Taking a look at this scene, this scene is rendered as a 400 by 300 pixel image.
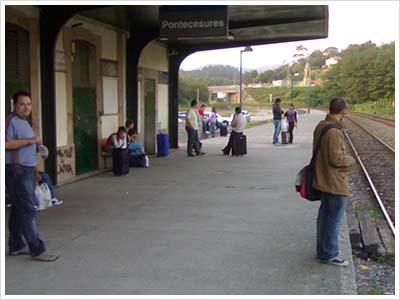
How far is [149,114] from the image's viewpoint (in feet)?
54.8

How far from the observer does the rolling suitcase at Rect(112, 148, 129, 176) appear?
1218 cm

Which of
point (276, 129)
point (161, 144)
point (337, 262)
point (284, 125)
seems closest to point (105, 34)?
point (161, 144)

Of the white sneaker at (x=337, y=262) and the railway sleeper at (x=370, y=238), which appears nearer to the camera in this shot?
the white sneaker at (x=337, y=262)

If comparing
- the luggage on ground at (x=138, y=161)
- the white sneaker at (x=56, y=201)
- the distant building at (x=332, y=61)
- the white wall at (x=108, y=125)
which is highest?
the distant building at (x=332, y=61)

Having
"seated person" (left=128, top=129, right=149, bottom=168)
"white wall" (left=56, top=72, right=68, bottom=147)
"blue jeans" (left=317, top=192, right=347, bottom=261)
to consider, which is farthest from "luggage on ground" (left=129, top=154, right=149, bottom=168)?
"blue jeans" (left=317, top=192, right=347, bottom=261)

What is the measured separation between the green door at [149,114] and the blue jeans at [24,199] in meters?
10.6

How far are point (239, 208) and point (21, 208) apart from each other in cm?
388

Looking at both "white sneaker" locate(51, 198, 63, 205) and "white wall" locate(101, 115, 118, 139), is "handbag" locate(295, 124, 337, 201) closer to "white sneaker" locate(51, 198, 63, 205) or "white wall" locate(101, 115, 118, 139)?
"white sneaker" locate(51, 198, 63, 205)

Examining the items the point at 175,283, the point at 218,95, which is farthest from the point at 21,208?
the point at 218,95

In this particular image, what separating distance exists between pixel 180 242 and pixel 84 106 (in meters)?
6.31

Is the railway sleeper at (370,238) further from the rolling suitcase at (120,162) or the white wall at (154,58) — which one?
the white wall at (154,58)

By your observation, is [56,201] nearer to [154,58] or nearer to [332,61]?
[154,58]

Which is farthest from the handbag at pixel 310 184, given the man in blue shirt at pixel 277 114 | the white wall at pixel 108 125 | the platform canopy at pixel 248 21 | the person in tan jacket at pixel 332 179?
the man in blue shirt at pixel 277 114

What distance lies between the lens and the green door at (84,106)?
38.9ft
